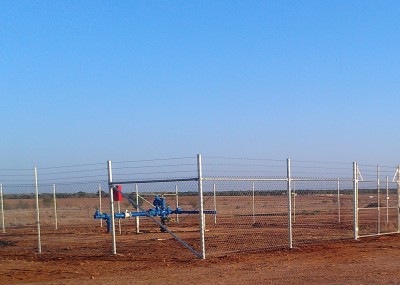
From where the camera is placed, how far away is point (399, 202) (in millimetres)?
21484

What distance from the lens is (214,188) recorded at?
25344mm

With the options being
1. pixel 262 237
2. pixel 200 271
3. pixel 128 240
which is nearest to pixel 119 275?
pixel 200 271

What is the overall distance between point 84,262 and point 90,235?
894 centimetres

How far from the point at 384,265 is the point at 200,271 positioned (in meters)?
4.54

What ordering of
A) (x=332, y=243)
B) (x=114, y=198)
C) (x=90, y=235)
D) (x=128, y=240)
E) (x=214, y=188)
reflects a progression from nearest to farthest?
(x=114, y=198), (x=332, y=243), (x=128, y=240), (x=90, y=235), (x=214, y=188)

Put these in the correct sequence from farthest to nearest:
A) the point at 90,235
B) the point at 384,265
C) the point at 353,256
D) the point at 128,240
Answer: the point at 90,235, the point at 128,240, the point at 353,256, the point at 384,265

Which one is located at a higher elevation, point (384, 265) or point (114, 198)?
point (114, 198)

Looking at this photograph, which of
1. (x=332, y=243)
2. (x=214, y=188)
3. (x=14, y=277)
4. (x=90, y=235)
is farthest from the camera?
(x=214, y=188)

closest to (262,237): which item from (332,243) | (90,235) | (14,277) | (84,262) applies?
(332,243)

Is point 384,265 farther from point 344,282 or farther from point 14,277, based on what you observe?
point 14,277

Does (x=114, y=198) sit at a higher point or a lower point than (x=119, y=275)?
higher

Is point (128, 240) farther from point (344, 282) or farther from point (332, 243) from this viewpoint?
point (344, 282)

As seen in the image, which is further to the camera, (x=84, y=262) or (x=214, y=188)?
Result: (x=214, y=188)

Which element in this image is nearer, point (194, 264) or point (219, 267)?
point (219, 267)
